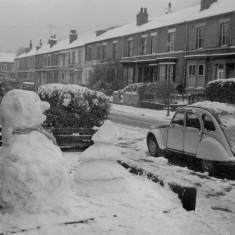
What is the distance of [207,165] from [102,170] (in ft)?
13.4

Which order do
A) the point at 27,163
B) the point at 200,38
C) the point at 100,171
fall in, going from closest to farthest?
the point at 27,163 < the point at 100,171 < the point at 200,38

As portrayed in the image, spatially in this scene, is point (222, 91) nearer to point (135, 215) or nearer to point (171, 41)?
point (171, 41)

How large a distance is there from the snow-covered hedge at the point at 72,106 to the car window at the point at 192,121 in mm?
2804

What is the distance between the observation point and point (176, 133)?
10.4m

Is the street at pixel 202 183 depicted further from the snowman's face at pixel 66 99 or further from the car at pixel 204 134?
the snowman's face at pixel 66 99

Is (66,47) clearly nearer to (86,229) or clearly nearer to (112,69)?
(112,69)

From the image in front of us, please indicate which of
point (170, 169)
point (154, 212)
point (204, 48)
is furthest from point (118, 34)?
point (154, 212)

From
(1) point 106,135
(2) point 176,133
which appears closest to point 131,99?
(2) point 176,133

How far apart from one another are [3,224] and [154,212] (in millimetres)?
2153

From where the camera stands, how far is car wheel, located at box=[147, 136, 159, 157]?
11.3 meters

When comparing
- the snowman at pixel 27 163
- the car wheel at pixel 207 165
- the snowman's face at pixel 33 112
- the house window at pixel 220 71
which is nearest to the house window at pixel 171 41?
the house window at pixel 220 71

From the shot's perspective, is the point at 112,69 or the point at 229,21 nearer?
the point at 229,21

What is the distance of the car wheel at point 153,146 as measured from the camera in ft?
36.9

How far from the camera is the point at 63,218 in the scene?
4.89 meters
